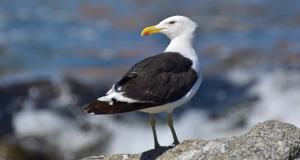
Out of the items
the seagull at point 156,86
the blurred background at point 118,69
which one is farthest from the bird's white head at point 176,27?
the blurred background at point 118,69

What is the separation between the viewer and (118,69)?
24.3 meters

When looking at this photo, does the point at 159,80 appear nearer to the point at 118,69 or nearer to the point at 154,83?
the point at 154,83

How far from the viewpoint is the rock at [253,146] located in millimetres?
8328

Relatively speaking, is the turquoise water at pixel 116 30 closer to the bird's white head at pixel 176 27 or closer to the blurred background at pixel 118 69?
the blurred background at pixel 118 69

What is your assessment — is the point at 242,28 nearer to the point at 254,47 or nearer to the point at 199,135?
the point at 254,47

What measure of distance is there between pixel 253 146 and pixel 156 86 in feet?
3.83

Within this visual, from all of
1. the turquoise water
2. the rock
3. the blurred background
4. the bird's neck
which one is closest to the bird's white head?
the bird's neck

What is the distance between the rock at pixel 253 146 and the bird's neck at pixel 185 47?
3.86 ft

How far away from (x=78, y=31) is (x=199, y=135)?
1416cm

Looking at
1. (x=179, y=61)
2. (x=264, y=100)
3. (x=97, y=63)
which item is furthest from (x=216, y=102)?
(x=179, y=61)

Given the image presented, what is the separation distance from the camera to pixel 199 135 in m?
17.6

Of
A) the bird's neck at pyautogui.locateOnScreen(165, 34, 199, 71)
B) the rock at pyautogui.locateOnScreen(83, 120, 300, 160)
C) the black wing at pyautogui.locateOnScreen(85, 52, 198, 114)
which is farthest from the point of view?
the bird's neck at pyautogui.locateOnScreen(165, 34, 199, 71)

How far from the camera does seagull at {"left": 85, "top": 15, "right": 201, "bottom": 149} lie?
862 cm

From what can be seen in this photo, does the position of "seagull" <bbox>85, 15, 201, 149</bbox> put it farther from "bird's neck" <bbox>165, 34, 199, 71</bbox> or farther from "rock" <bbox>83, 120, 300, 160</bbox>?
"rock" <bbox>83, 120, 300, 160</bbox>
